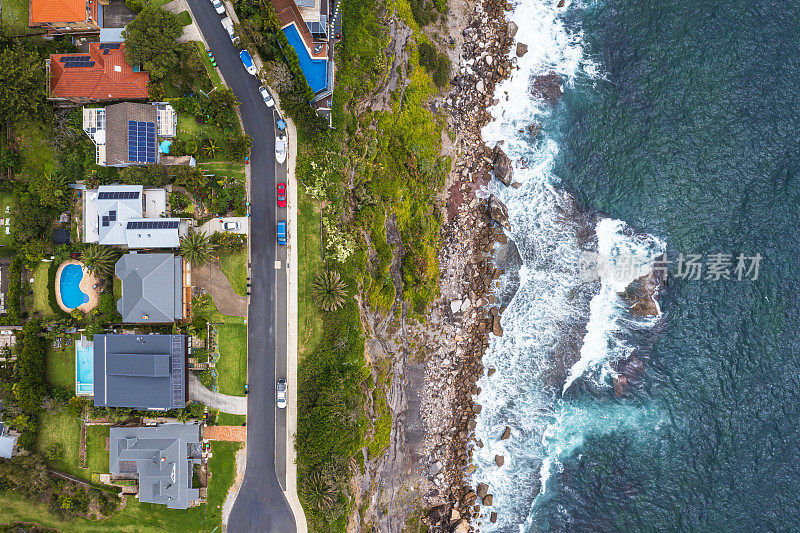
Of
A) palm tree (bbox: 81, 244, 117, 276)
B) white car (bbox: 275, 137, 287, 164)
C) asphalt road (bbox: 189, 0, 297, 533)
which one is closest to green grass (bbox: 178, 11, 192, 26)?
asphalt road (bbox: 189, 0, 297, 533)

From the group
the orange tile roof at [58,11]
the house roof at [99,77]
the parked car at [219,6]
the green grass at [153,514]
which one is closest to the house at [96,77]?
the house roof at [99,77]

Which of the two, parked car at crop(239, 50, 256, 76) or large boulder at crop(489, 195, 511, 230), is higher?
parked car at crop(239, 50, 256, 76)

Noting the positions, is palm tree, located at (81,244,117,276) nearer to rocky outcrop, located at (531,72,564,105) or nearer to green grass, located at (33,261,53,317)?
green grass, located at (33,261,53,317)

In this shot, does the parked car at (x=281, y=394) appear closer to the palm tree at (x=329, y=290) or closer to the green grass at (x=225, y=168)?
the palm tree at (x=329, y=290)

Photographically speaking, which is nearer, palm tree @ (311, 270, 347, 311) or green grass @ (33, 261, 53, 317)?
palm tree @ (311, 270, 347, 311)

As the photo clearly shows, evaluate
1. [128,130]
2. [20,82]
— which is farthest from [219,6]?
[20,82]

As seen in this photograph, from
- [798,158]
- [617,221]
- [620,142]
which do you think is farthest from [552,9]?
[798,158]

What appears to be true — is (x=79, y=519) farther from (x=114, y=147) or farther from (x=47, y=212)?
(x=114, y=147)

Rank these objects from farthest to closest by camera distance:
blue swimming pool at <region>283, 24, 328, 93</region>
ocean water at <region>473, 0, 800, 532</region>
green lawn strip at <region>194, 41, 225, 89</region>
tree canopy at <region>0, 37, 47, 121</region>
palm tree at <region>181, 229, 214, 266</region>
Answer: ocean water at <region>473, 0, 800, 532</region>, green lawn strip at <region>194, 41, 225, 89</region>, blue swimming pool at <region>283, 24, 328, 93</region>, palm tree at <region>181, 229, 214, 266</region>, tree canopy at <region>0, 37, 47, 121</region>

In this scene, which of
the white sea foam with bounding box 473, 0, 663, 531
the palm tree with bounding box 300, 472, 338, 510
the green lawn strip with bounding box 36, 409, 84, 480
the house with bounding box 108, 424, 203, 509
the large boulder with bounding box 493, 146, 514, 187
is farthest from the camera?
the large boulder with bounding box 493, 146, 514, 187

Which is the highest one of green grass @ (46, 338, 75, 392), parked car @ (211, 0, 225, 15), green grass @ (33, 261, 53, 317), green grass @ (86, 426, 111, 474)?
parked car @ (211, 0, 225, 15)
